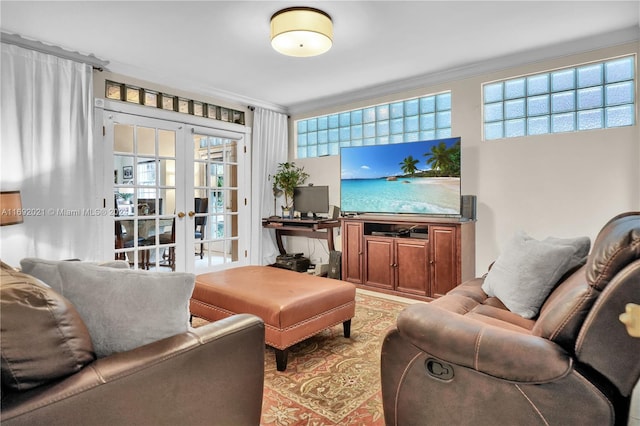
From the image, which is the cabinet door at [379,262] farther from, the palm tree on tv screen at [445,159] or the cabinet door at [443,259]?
the palm tree on tv screen at [445,159]

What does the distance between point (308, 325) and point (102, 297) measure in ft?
4.57

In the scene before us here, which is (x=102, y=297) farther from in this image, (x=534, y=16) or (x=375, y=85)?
(x=375, y=85)

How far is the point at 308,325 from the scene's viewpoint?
2.26 metres

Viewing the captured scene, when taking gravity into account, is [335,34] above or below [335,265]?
above

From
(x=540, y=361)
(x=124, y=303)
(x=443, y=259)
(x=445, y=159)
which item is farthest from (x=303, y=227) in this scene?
(x=540, y=361)

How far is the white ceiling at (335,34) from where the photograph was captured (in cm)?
259

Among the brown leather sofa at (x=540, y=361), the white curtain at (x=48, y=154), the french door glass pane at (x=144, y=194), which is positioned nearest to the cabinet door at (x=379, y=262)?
the french door glass pane at (x=144, y=194)

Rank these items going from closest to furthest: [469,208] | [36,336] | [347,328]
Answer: [36,336]
[347,328]
[469,208]

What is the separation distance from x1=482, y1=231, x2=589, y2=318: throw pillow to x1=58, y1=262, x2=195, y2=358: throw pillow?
163cm

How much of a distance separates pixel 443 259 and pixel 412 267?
1.18 ft

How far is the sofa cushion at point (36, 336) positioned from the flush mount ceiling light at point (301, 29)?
2.30 m

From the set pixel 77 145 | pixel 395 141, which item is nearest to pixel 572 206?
pixel 395 141

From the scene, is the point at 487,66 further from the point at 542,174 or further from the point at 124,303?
the point at 124,303

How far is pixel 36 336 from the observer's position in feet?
2.90
